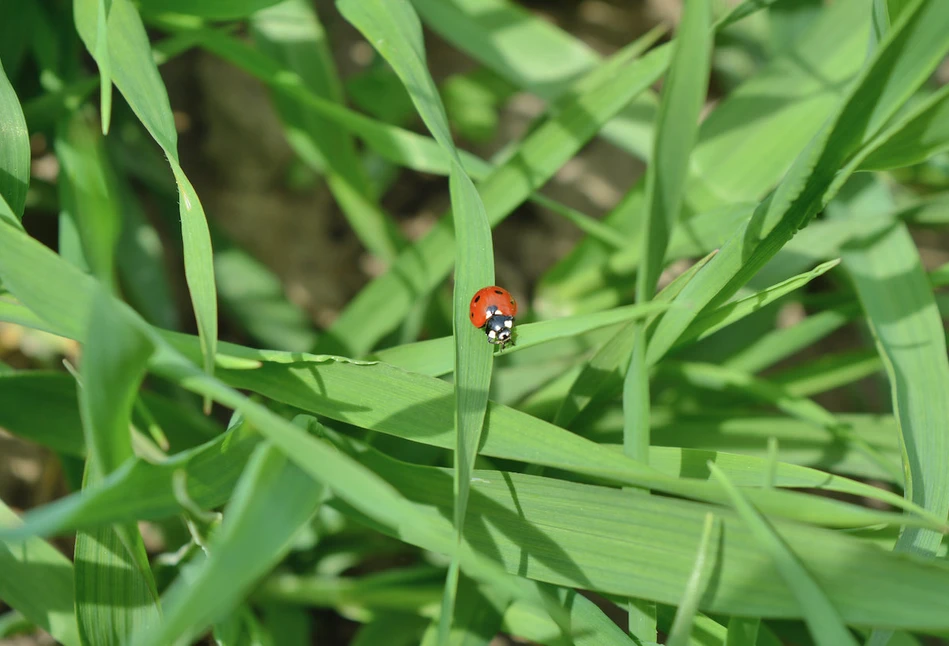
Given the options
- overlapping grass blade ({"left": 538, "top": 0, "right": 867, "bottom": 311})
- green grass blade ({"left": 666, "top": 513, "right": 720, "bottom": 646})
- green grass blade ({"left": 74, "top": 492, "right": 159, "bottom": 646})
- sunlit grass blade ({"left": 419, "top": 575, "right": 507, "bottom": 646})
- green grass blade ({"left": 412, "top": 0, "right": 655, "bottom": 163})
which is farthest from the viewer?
green grass blade ({"left": 412, "top": 0, "right": 655, "bottom": 163})

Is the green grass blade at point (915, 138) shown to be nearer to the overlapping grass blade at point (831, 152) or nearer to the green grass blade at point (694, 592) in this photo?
the overlapping grass blade at point (831, 152)

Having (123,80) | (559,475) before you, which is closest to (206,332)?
(123,80)

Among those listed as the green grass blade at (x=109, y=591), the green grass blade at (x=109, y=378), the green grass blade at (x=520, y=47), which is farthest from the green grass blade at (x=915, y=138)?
the green grass blade at (x=109, y=591)

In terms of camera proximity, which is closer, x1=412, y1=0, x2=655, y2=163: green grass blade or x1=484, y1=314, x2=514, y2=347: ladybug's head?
x1=484, y1=314, x2=514, y2=347: ladybug's head

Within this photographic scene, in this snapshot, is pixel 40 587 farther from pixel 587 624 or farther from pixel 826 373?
pixel 826 373

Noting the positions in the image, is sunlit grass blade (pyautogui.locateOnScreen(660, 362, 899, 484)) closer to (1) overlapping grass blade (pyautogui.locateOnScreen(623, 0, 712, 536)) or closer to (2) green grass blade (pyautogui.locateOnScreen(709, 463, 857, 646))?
(1) overlapping grass blade (pyautogui.locateOnScreen(623, 0, 712, 536))

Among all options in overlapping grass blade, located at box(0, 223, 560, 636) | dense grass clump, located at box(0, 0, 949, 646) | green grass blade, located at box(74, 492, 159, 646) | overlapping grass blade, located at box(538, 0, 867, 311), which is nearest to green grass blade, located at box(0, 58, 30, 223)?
dense grass clump, located at box(0, 0, 949, 646)

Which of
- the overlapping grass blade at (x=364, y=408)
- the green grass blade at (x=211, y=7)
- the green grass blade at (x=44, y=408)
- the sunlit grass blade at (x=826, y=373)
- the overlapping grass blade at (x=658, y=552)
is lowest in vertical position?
the overlapping grass blade at (x=658, y=552)
